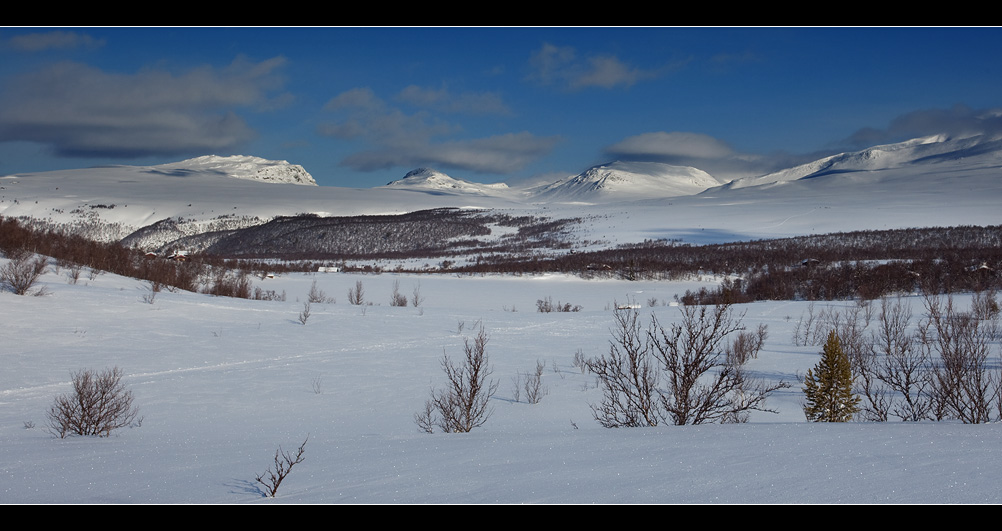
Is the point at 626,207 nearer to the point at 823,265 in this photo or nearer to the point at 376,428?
the point at 823,265

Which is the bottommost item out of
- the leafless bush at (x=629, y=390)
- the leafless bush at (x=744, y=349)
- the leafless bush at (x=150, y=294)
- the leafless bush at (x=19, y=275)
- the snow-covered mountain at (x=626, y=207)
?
the leafless bush at (x=744, y=349)

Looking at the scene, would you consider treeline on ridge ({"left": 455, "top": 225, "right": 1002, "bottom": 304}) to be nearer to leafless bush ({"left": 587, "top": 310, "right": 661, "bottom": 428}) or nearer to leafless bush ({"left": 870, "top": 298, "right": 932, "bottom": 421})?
leafless bush ({"left": 870, "top": 298, "right": 932, "bottom": 421})

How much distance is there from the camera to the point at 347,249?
115 metres

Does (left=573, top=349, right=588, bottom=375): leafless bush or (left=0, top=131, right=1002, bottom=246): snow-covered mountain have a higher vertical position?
(left=0, top=131, right=1002, bottom=246): snow-covered mountain

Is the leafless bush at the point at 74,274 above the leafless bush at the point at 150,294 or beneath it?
above

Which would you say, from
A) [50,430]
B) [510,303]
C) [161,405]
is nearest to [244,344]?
[161,405]

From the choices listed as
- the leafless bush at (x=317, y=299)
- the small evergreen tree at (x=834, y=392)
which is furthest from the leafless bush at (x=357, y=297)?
the small evergreen tree at (x=834, y=392)

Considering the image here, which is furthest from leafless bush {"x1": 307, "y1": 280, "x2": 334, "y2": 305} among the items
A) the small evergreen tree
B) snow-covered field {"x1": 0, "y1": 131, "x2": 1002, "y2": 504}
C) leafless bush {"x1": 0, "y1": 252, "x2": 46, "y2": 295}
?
the small evergreen tree

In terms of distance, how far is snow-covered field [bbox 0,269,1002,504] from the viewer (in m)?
3.69

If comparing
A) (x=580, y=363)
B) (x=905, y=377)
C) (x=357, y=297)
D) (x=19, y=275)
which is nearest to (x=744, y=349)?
(x=580, y=363)

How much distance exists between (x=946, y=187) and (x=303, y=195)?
519 feet

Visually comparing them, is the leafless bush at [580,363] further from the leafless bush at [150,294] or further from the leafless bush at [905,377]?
the leafless bush at [150,294]

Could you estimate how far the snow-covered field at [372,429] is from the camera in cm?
369

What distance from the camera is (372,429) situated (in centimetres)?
870
